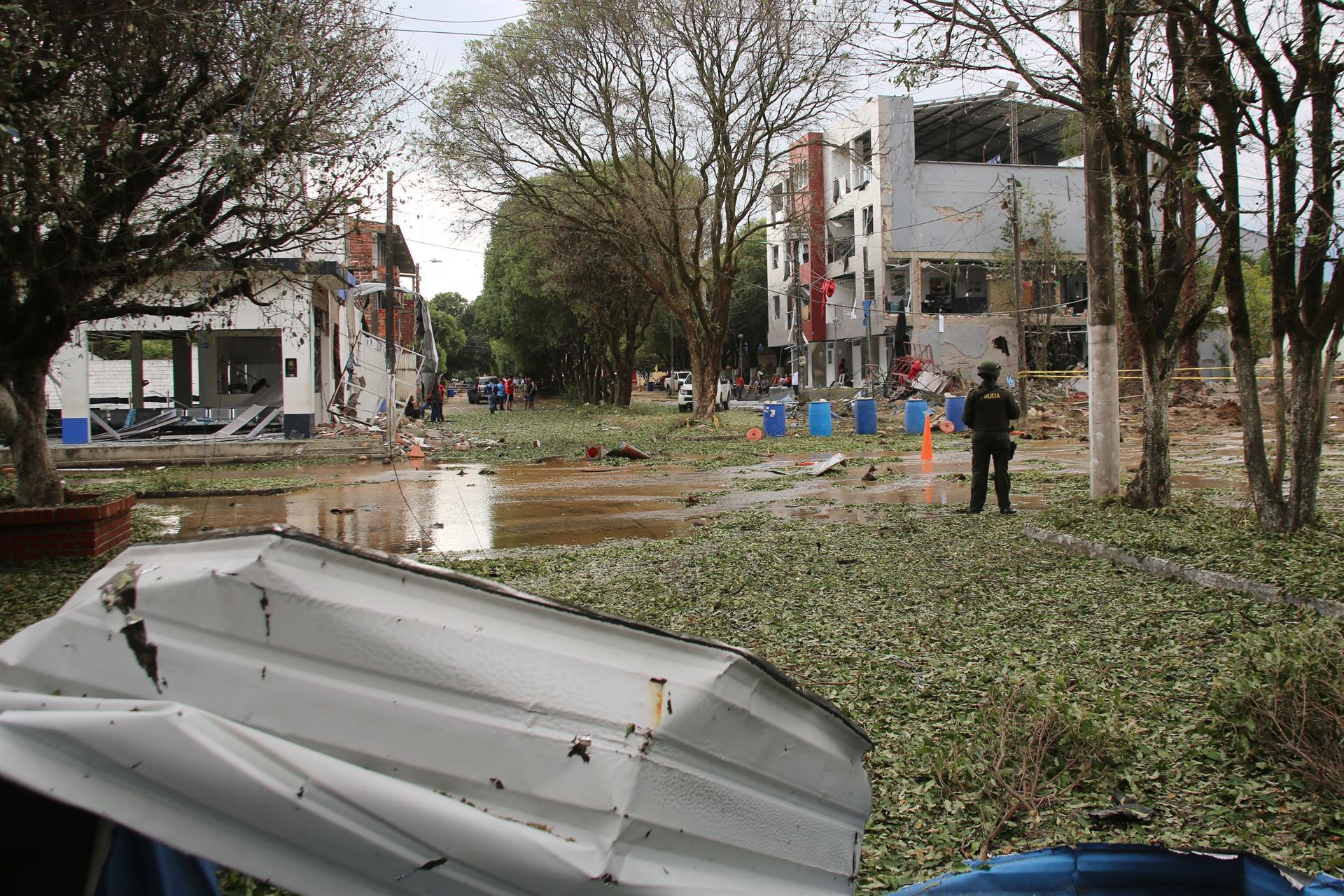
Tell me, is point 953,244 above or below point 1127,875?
above

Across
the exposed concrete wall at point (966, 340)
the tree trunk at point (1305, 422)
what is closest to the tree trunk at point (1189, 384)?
the exposed concrete wall at point (966, 340)

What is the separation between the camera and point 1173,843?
10.6 ft

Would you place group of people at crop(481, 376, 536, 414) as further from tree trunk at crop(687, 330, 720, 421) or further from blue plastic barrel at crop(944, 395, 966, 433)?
blue plastic barrel at crop(944, 395, 966, 433)

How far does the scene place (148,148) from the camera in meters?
9.03

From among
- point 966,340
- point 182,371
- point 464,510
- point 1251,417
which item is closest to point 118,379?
point 182,371

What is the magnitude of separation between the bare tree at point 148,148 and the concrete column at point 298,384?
12060 millimetres

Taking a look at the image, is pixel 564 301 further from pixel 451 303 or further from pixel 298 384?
pixel 451 303

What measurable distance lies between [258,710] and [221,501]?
1339cm

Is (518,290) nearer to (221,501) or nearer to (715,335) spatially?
(715,335)

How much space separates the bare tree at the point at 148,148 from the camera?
803 cm

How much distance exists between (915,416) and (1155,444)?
53.5 feet

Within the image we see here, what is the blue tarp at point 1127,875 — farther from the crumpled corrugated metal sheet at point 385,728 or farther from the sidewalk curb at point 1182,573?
the sidewalk curb at point 1182,573

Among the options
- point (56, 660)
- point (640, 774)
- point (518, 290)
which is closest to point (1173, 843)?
point (640, 774)

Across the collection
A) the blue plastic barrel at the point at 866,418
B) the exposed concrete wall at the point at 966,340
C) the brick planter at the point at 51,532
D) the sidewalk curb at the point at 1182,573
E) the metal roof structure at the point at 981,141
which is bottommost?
the sidewalk curb at the point at 1182,573
